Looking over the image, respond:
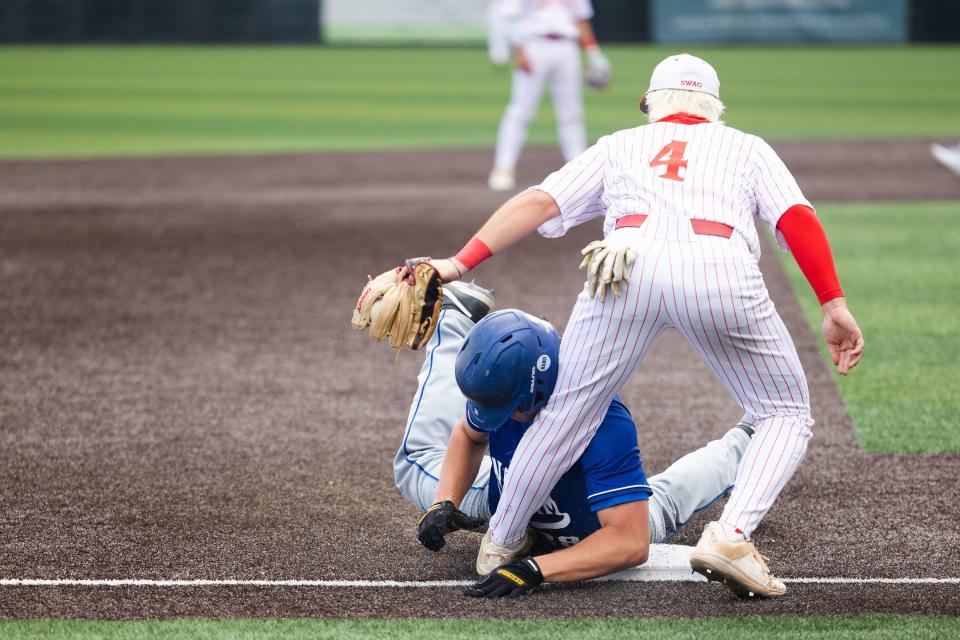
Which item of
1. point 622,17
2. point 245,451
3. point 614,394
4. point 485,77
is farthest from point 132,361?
point 622,17

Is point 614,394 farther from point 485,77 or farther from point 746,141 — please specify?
point 485,77

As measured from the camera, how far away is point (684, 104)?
358 centimetres

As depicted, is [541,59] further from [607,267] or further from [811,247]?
[607,267]

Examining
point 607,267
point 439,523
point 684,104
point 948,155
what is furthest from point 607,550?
point 948,155

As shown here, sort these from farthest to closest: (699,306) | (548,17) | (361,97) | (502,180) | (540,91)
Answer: (361,97) < (502,180) < (540,91) < (548,17) < (699,306)

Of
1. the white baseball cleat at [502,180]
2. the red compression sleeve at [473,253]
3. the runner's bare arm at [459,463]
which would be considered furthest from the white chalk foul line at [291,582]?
the white baseball cleat at [502,180]

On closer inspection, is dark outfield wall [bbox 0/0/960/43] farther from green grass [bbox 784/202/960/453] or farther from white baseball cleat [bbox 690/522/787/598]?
white baseball cleat [bbox 690/522/787/598]

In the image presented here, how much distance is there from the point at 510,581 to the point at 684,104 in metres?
1.38

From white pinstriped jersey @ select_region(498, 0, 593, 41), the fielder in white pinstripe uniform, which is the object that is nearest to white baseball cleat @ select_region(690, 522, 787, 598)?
the fielder in white pinstripe uniform

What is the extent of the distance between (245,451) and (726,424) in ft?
6.19

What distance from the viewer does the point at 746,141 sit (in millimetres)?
3461

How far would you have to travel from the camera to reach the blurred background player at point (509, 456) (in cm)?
338

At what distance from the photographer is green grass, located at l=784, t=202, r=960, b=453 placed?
511 cm

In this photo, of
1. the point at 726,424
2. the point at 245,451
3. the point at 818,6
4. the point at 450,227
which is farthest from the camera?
the point at 818,6
